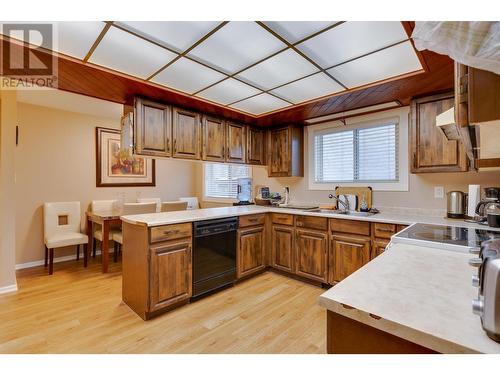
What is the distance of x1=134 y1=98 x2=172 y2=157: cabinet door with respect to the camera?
8.54ft

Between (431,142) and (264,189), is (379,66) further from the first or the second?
(264,189)

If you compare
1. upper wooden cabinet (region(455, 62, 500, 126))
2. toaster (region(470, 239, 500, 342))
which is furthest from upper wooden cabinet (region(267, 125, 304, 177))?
toaster (region(470, 239, 500, 342))

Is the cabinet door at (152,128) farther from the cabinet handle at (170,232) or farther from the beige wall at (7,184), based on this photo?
the beige wall at (7,184)

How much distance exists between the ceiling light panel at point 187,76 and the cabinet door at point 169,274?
154cm

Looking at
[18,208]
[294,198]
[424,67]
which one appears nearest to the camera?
[424,67]

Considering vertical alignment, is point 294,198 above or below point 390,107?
below

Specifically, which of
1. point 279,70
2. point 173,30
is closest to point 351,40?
point 279,70

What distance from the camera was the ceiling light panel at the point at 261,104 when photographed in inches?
110

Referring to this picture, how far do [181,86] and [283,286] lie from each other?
8.21 feet

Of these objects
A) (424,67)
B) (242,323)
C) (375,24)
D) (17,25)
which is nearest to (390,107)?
(424,67)

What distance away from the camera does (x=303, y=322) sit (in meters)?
2.16

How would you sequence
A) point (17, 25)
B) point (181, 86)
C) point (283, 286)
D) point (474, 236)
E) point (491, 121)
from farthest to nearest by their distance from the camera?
point (283, 286) → point (181, 86) → point (474, 236) → point (17, 25) → point (491, 121)

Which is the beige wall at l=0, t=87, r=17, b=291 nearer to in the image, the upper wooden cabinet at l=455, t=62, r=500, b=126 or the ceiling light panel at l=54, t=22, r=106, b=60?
the ceiling light panel at l=54, t=22, r=106, b=60

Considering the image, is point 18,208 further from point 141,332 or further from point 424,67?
point 424,67
